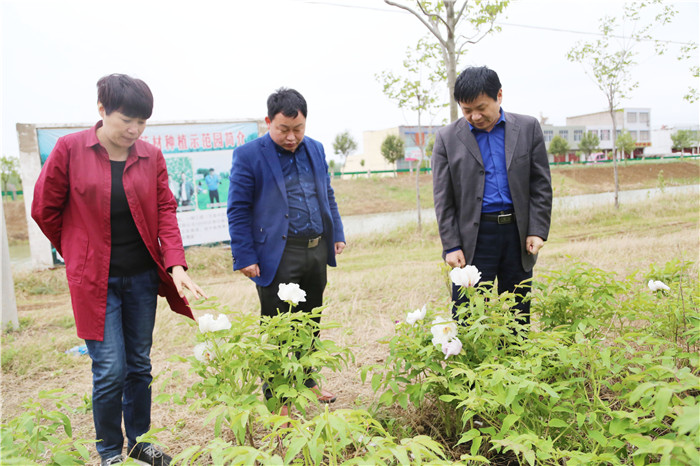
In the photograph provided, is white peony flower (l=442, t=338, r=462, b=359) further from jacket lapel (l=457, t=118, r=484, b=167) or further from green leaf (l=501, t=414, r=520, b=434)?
jacket lapel (l=457, t=118, r=484, b=167)

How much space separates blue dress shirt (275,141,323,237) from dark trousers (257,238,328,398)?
Answer: 9 cm

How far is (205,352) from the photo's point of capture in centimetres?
163

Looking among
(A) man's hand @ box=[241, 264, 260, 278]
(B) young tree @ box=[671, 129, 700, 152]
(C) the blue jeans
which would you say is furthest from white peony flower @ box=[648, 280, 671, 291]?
(B) young tree @ box=[671, 129, 700, 152]

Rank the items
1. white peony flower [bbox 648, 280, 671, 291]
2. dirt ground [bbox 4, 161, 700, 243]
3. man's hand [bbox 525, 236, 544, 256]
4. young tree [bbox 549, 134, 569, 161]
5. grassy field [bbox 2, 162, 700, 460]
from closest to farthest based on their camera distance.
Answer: white peony flower [bbox 648, 280, 671, 291] → man's hand [bbox 525, 236, 544, 256] → grassy field [bbox 2, 162, 700, 460] → dirt ground [bbox 4, 161, 700, 243] → young tree [bbox 549, 134, 569, 161]

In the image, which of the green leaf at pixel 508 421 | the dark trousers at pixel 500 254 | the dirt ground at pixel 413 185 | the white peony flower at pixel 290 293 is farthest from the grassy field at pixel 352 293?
the dirt ground at pixel 413 185

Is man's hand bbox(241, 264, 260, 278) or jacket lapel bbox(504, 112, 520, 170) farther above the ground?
jacket lapel bbox(504, 112, 520, 170)

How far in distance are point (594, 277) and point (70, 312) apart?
5367 millimetres

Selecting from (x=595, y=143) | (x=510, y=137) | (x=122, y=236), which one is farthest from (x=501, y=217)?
(x=595, y=143)

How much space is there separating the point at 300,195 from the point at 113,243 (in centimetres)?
92

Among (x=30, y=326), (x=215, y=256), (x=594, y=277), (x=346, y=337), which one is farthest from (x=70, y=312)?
(x=594, y=277)

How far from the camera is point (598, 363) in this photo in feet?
5.02

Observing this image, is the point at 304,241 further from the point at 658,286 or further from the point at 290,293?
the point at 658,286

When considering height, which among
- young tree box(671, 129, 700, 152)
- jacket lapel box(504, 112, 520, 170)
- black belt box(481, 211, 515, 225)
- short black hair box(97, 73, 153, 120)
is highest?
young tree box(671, 129, 700, 152)

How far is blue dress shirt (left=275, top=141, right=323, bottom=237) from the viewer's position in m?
2.41
